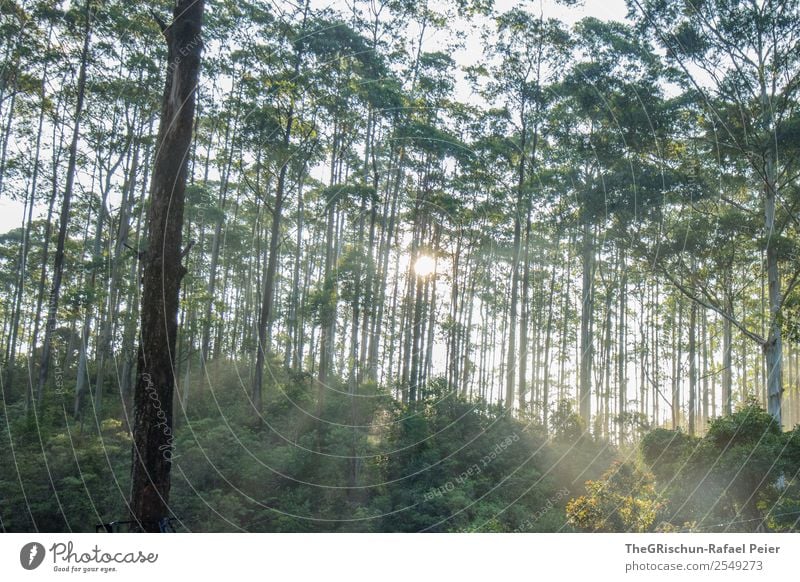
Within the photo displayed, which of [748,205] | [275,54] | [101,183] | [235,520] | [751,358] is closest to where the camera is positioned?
[235,520]

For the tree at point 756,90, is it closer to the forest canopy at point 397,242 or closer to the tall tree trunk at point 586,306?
the forest canopy at point 397,242

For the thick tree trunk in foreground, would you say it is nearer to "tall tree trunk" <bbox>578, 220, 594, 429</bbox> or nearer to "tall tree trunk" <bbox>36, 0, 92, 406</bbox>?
"tall tree trunk" <bbox>36, 0, 92, 406</bbox>

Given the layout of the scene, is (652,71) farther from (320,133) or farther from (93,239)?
(93,239)

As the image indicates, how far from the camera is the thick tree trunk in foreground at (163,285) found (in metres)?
4.59

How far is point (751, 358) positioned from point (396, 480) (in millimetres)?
29144

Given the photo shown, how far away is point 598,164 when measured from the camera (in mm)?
14766
